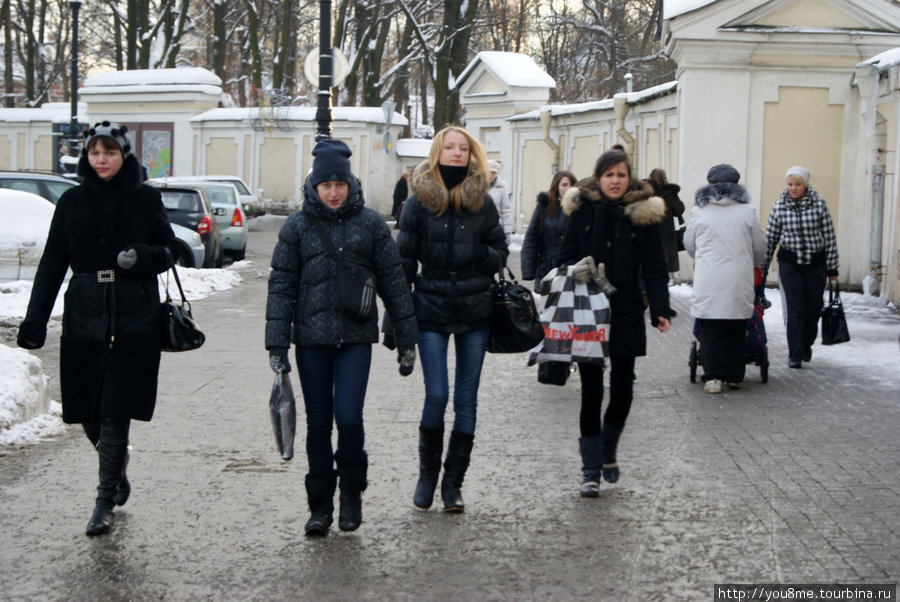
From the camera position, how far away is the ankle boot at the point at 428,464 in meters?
5.68

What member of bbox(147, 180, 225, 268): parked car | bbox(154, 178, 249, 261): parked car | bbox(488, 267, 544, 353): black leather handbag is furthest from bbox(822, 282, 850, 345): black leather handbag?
bbox(154, 178, 249, 261): parked car

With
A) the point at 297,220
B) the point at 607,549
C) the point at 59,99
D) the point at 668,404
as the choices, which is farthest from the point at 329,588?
the point at 59,99

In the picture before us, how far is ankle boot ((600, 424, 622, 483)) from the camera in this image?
20.1ft

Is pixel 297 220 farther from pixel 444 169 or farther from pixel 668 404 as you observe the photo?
pixel 668 404

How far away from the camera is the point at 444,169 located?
5.59 meters

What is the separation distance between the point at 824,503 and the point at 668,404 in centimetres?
279

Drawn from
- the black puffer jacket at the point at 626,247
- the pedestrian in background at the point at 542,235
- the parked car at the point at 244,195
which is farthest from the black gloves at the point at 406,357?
the parked car at the point at 244,195

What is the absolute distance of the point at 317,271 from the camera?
5.14 m

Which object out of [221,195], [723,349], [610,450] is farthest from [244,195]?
[610,450]

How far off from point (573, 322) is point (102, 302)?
222 centimetres

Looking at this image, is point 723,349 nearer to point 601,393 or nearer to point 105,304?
point 601,393

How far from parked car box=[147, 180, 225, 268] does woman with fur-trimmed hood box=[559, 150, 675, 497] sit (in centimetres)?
1414

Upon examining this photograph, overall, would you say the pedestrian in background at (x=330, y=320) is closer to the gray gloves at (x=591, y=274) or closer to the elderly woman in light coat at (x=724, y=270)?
the gray gloves at (x=591, y=274)

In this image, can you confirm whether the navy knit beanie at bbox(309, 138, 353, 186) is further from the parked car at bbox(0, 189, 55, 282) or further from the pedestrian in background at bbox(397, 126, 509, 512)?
the parked car at bbox(0, 189, 55, 282)
